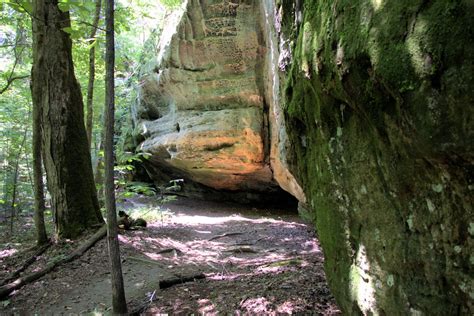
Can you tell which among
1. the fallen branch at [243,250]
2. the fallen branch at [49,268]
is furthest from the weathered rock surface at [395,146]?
the fallen branch at [49,268]

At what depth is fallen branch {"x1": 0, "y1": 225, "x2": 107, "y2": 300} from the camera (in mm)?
5663

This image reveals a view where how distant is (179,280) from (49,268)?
2777 millimetres

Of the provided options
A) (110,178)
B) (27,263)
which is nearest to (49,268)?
(27,263)

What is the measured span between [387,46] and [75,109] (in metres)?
8.33

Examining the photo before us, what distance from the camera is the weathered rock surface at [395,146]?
5.57 ft

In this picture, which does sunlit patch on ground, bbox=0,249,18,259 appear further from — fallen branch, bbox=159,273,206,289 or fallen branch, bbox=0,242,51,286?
fallen branch, bbox=159,273,206,289

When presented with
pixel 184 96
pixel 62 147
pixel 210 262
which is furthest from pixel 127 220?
pixel 184 96

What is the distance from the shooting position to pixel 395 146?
2236 millimetres

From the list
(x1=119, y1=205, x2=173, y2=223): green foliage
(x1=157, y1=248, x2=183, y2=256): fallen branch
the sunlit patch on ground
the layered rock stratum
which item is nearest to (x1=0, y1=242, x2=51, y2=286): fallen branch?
the sunlit patch on ground

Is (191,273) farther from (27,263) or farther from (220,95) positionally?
(220,95)

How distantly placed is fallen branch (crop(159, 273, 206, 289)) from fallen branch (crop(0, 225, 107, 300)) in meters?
2.55

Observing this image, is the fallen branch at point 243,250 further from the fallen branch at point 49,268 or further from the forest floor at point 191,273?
the fallen branch at point 49,268

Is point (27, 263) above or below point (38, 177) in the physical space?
below

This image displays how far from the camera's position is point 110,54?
176 inches
